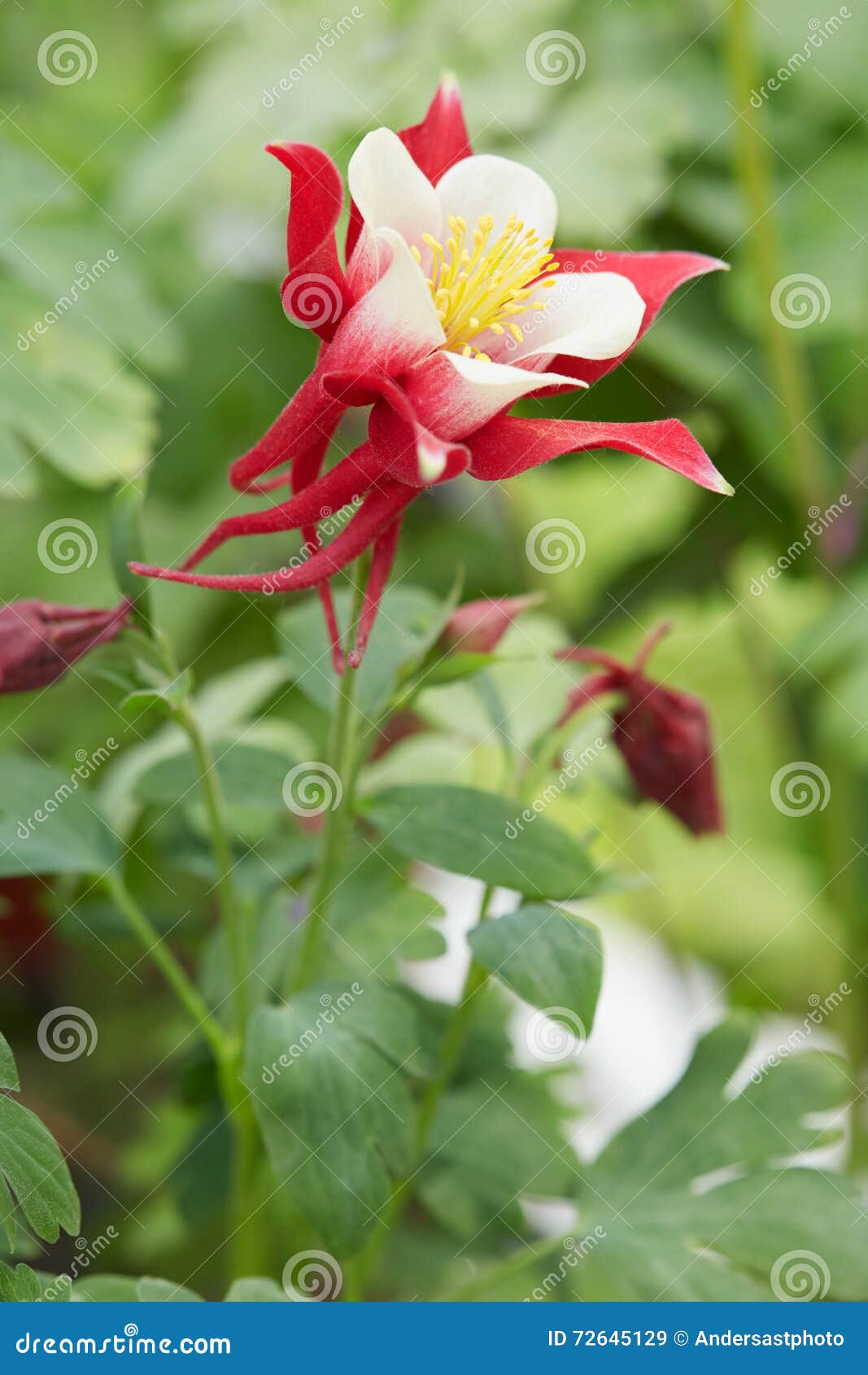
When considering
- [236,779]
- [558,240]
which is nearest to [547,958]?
[236,779]

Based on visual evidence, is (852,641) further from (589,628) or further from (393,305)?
(393,305)

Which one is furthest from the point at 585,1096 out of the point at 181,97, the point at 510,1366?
the point at 181,97

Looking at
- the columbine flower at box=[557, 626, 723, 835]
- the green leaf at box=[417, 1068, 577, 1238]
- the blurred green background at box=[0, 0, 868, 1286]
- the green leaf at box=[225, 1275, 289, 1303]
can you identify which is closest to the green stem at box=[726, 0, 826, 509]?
the blurred green background at box=[0, 0, 868, 1286]

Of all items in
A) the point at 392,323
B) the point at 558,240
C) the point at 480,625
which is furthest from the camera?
the point at 558,240

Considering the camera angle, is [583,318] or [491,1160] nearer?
[583,318]

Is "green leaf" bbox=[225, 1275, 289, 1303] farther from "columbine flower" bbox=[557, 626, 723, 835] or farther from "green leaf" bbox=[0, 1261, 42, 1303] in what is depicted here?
"columbine flower" bbox=[557, 626, 723, 835]

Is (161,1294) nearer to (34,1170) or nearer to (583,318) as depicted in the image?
(34,1170)
